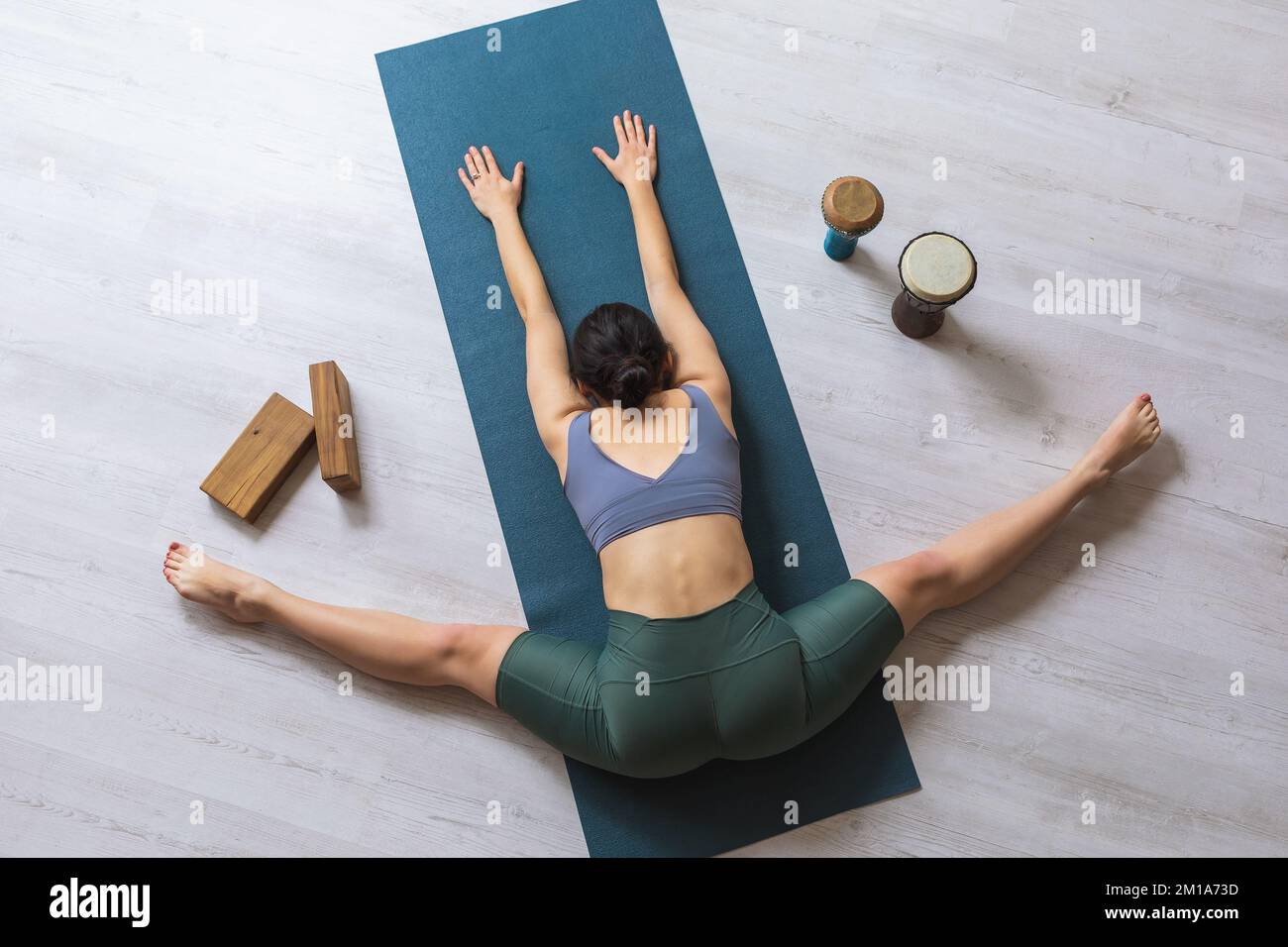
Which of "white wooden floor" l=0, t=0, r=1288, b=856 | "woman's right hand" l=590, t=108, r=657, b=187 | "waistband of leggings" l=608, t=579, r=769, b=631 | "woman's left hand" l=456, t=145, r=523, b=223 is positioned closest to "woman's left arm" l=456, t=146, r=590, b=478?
"woman's left hand" l=456, t=145, r=523, b=223

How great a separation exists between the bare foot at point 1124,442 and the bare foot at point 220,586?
1.80 meters

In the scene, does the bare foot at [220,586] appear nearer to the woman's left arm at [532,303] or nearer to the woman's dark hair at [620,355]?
the woman's left arm at [532,303]

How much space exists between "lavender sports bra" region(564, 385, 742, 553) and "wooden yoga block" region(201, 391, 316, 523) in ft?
2.15

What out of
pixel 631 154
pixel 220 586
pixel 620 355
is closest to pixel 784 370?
pixel 620 355

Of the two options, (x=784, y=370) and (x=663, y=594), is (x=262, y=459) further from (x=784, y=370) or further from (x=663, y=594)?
(x=784, y=370)

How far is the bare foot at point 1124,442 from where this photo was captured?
6.26 feet

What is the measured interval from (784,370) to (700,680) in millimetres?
753

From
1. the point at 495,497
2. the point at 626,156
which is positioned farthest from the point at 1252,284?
the point at 495,497

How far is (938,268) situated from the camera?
1.81m

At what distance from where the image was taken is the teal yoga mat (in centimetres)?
184

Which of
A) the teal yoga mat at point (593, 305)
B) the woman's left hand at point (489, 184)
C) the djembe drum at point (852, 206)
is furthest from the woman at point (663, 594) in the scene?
the djembe drum at point (852, 206)

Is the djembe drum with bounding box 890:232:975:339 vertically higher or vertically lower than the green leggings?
higher

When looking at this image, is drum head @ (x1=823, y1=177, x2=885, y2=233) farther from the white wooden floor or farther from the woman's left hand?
the woman's left hand
